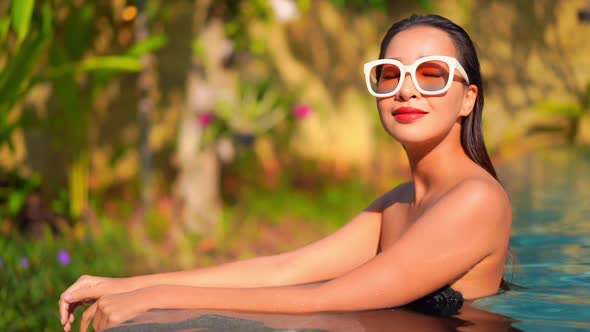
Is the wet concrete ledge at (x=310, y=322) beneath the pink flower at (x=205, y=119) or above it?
beneath

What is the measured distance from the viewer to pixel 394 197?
3018 millimetres

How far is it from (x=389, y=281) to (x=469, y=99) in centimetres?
60

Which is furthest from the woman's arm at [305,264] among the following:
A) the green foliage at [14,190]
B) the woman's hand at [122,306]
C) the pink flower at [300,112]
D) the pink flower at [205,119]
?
the pink flower at [300,112]

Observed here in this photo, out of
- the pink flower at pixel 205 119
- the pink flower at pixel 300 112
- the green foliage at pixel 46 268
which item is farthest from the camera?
the pink flower at pixel 300 112

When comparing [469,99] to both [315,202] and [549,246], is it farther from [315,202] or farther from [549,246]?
[315,202]

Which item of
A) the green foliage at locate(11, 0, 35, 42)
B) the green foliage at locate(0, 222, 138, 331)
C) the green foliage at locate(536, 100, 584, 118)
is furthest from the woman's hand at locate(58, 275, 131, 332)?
the green foliage at locate(536, 100, 584, 118)

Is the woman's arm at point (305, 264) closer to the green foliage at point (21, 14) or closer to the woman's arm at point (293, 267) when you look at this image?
the woman's arm at point (293, 267)

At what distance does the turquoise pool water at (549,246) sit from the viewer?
263 cm

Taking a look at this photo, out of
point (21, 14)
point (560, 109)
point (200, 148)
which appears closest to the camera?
point (21, 14)

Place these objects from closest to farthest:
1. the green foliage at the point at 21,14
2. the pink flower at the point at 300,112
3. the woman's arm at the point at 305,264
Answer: the woman's arm at the point at 305,264, the green foliage at the point at 21,14, the pink flower at the point at 300,112

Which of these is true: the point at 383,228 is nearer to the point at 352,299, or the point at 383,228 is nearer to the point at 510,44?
the point at 352,299

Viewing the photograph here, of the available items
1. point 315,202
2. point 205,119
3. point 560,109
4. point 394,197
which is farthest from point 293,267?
point 560,109

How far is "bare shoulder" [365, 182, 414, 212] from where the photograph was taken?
2971 mm

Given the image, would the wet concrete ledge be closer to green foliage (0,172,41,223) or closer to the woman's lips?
the woman's lips
